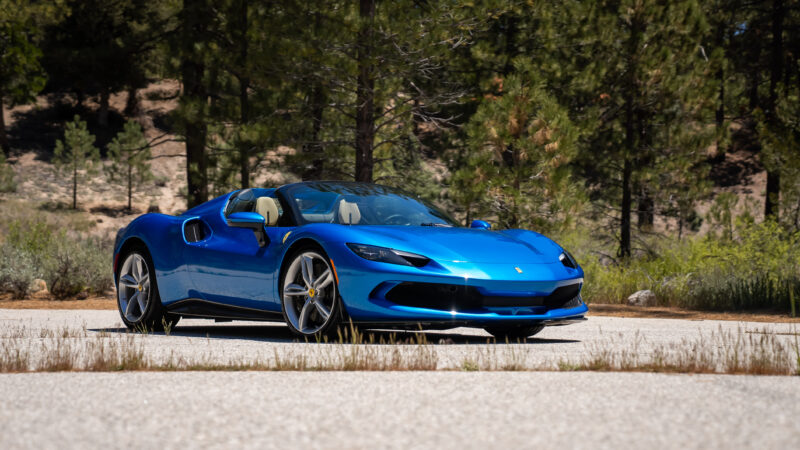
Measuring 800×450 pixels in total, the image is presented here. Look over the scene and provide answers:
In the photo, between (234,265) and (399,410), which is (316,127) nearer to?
(234,265)

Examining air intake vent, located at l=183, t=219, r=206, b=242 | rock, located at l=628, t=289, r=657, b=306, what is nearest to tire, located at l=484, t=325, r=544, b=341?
air intake vent, located at l=183, t=219, r=206, b=242

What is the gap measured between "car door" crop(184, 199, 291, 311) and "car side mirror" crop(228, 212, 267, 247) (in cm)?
5

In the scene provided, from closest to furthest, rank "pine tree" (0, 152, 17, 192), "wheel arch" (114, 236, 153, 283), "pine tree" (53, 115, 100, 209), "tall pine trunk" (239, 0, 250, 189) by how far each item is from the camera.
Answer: "wheel arch" (114, 236, 153, 283)
"tall pine trunk" (239, 0, 250, 189)
"pine tree" (0, 152, 17, 192)
"pine tree" (53, 115, 100, 209)

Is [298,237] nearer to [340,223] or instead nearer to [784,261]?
[340,223]

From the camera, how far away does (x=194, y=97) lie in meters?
21.5

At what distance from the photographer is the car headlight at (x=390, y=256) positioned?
7262 millimetres

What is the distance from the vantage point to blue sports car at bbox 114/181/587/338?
23.8 ft

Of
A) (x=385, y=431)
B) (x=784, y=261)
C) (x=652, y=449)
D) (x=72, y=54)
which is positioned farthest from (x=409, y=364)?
(x=72, y=54)

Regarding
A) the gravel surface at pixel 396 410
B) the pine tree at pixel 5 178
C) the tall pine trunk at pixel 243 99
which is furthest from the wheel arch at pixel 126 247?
the pine tree at pixel 5 178

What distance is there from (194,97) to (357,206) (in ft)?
45.9

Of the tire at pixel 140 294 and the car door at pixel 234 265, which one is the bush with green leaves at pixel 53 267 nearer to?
the tire at pixel 140 294

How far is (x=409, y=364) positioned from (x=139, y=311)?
4.45m

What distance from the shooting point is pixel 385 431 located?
3924 mm

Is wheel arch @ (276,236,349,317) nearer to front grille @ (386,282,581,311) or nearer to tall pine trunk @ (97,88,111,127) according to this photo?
front grille @ (386,282,581,311)
